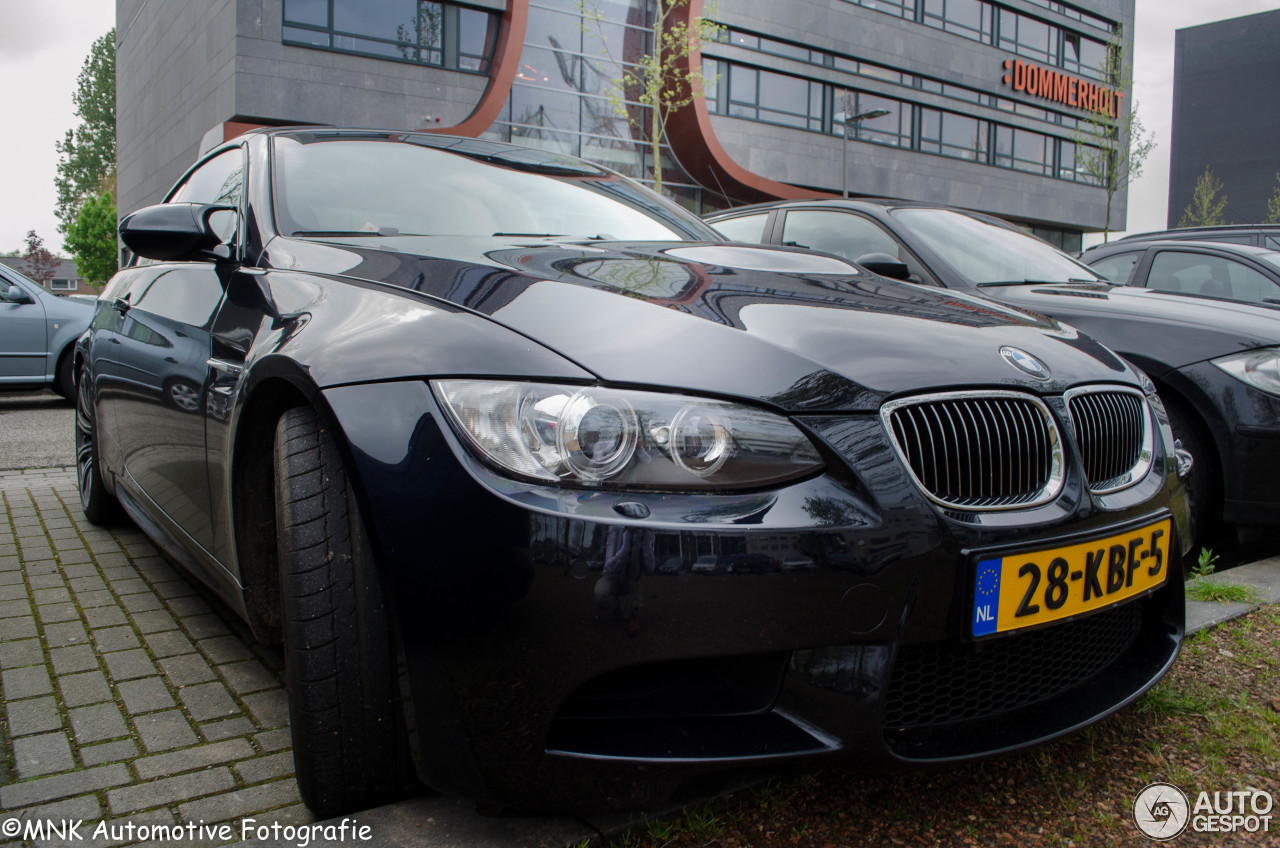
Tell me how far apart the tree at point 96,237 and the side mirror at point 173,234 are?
179 feet

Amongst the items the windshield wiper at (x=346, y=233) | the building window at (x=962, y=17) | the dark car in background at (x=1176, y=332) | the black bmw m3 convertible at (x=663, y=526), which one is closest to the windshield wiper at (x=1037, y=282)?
the dark car in background at (x=1176, y=332)

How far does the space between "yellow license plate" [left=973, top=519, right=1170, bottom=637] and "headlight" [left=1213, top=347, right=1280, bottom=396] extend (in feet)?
6.47

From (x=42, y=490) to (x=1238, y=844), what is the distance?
5032 mm

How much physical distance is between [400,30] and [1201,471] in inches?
800

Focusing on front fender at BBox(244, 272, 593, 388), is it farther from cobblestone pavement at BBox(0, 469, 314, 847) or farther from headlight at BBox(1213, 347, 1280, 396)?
headlight at BBox(1213, 347, 1280, 396)

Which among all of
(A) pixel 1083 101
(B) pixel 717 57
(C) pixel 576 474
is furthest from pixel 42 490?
(A) pixel 1083 101

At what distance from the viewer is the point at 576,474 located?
134 cm

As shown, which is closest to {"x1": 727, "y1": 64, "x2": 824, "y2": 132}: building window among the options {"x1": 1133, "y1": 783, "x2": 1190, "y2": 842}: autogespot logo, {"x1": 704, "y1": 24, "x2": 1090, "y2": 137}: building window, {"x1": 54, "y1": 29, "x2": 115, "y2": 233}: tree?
{"x1": 704, "y1": 24, "x2": 1090, "y2": 137}: building window

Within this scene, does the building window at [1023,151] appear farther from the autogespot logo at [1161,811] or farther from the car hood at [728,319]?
the autogespot logo at [1161,811]

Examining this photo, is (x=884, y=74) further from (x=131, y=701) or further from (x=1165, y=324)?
(x=131, y=701)

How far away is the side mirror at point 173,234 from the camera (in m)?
2.26

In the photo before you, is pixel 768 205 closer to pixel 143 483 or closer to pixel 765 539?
pixel 143 483

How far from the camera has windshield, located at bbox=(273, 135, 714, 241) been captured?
7.70 feet

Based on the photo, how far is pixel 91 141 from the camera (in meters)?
58.6
